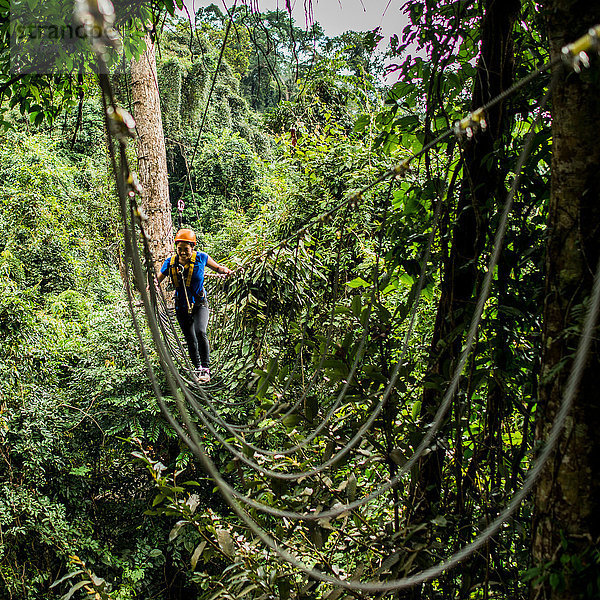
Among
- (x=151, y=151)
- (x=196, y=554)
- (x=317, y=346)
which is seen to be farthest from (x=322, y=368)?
(x=151, y=151)

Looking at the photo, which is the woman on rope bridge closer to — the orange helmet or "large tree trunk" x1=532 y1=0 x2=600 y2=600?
the orange helmet

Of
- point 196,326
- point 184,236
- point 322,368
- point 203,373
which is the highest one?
point 184,236

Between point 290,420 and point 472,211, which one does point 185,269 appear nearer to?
point 290,420

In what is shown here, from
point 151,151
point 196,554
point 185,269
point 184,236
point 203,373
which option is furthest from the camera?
point 151,151

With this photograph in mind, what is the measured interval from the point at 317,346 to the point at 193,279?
1599mm

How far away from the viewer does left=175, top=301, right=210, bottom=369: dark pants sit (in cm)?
294

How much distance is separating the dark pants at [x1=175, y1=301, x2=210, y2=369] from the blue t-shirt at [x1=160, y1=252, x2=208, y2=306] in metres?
0.05

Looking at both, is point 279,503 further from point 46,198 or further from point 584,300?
point 46,198

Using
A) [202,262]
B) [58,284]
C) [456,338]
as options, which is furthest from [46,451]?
[456,338]

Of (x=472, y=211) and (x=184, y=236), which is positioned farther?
(x=184, y=236)

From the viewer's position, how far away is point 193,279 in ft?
9.39

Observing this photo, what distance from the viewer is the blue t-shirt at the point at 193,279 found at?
2830 mm

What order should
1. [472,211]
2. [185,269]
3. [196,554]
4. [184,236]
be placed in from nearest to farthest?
[196,554] → [472,211] → [184,236] → [185,269]

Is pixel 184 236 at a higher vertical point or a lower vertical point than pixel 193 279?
higher
